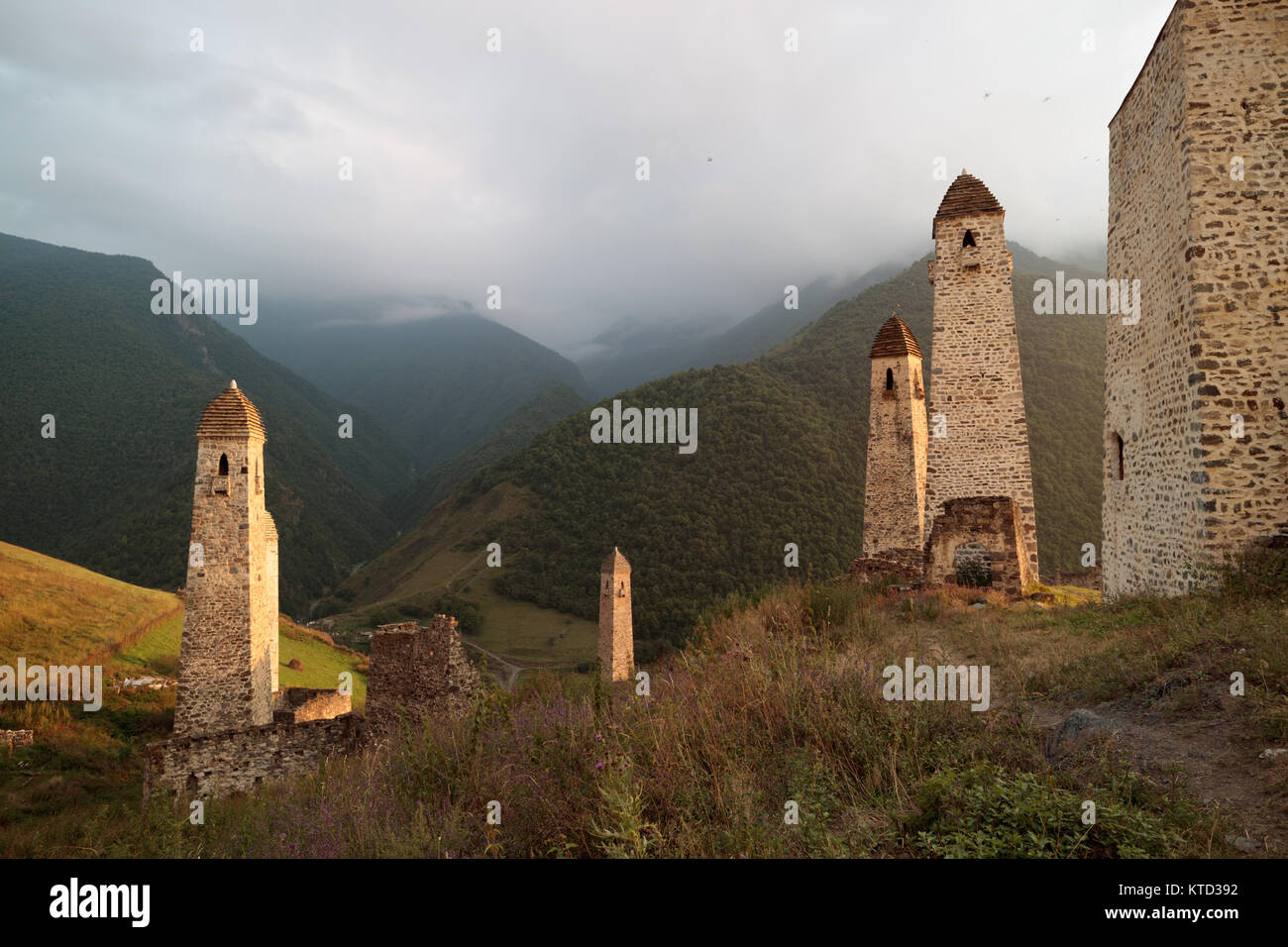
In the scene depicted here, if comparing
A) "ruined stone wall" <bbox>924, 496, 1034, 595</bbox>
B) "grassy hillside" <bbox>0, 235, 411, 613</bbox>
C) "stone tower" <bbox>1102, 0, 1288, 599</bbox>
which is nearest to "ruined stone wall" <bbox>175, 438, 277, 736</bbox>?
"ruined stone wall" <bbox>924, 496, 1034, 595</bbox>

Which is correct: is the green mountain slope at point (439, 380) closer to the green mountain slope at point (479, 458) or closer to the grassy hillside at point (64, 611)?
the green mountain slope at point (479, 458)

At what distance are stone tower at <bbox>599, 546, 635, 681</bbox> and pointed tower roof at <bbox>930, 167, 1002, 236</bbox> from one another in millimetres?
14966

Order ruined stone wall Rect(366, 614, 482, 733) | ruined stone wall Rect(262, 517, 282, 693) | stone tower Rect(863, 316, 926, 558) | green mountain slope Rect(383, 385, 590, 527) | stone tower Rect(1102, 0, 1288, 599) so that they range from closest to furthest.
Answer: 1. stone tower Rect(1102, 0, 1288, 599)
2. ruined stone wall Rect(366, 614, 482, 733)
3. ruined stone wall Rect(262, 517, 282, 693)
4. stone tower Rect(863, 316, 926, 558)
5. green mountain slope Rect(383, 385, 590, 527)

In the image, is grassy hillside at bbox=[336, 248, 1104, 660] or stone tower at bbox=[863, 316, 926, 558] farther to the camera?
grassy hillside at bbox=[336, 248, 1104, 660]

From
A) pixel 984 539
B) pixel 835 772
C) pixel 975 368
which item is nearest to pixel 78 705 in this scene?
pixel 835 772

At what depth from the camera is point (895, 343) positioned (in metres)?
16.6

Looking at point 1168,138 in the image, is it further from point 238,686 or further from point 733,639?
point 238,686

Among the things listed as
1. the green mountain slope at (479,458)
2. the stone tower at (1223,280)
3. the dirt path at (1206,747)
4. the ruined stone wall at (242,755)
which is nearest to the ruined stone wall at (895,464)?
the stone tower at (1223,280)

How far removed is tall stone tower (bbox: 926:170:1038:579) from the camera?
14.5 meters

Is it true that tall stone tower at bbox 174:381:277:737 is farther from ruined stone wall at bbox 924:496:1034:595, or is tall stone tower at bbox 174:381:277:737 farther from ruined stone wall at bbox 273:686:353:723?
ruined stone wall at bbox 924:496:1034:595

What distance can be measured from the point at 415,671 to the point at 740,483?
3277 centimetres

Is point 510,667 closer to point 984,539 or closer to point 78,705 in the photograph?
point 78,705

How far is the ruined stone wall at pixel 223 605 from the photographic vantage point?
13516 mm
